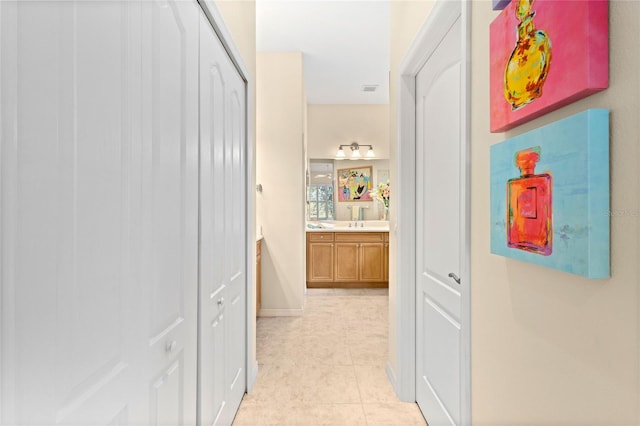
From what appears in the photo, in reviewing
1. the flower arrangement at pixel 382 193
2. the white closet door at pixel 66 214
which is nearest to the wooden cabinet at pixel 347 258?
the flower arrangement at pixel 382 193

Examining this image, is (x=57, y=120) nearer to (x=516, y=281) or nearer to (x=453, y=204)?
(x=516, y=281)

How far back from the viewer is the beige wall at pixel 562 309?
27.3 inches

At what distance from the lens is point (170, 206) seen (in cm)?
120

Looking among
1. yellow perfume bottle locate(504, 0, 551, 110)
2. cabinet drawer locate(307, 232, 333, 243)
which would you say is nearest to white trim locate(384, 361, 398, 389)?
yellow perfume bottle locate(504, 0, 551, 110)

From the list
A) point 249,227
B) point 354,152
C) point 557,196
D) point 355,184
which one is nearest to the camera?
point 557,196

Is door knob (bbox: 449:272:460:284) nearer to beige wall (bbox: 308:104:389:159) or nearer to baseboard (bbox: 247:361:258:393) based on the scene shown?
baseboard (bbox: 247:361:258:393)

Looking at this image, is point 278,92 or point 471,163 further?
point 278,92

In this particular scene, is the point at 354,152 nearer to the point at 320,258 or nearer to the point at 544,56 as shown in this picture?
the point at 320,258

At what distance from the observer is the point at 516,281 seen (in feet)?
3.55

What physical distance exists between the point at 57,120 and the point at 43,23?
156 millimetres

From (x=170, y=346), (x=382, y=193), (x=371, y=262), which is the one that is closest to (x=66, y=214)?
(x=170, y=346)

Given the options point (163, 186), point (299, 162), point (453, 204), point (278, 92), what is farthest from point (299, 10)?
point (163, 186)

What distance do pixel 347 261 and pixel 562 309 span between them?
14.9 ft

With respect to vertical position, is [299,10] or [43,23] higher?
[299,10]
